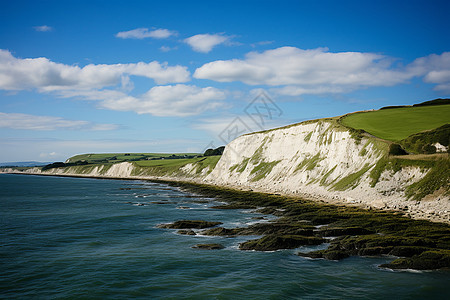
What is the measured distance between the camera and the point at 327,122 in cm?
8950

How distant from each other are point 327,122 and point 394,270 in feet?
236

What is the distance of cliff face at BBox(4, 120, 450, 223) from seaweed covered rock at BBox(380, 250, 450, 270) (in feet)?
46.6

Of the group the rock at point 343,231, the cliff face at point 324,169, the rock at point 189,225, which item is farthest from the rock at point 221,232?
the cliff face at point 324,169

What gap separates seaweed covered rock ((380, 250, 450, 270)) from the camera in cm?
2108

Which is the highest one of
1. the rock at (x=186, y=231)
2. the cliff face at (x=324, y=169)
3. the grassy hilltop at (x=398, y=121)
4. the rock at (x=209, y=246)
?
the grassy hilltop at (x=398, y=121)

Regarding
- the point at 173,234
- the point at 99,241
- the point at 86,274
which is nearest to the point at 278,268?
the point at 86,274

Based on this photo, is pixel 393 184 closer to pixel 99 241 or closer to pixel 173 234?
pixel 173 234

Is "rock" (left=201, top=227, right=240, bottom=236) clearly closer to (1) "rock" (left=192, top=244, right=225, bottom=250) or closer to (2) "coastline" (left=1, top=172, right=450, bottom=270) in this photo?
(2) "coastline" (left=1, top=172, right=450, bottom=270)

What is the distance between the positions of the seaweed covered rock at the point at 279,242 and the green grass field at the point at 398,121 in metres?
44.6

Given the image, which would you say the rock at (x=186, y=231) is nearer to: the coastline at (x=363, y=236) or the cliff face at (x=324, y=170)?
the coastline at (x=363, y=236)

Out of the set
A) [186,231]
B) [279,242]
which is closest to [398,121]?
[279,242]

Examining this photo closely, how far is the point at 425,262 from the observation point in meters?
21.3

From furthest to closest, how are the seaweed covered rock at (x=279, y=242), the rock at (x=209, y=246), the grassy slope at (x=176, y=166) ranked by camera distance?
the grassy slope at (x=176, y=166) < the rock at (x=209, y=246) < the seaweed covered rock at (x=279, y=242)

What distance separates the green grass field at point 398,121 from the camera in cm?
7012
